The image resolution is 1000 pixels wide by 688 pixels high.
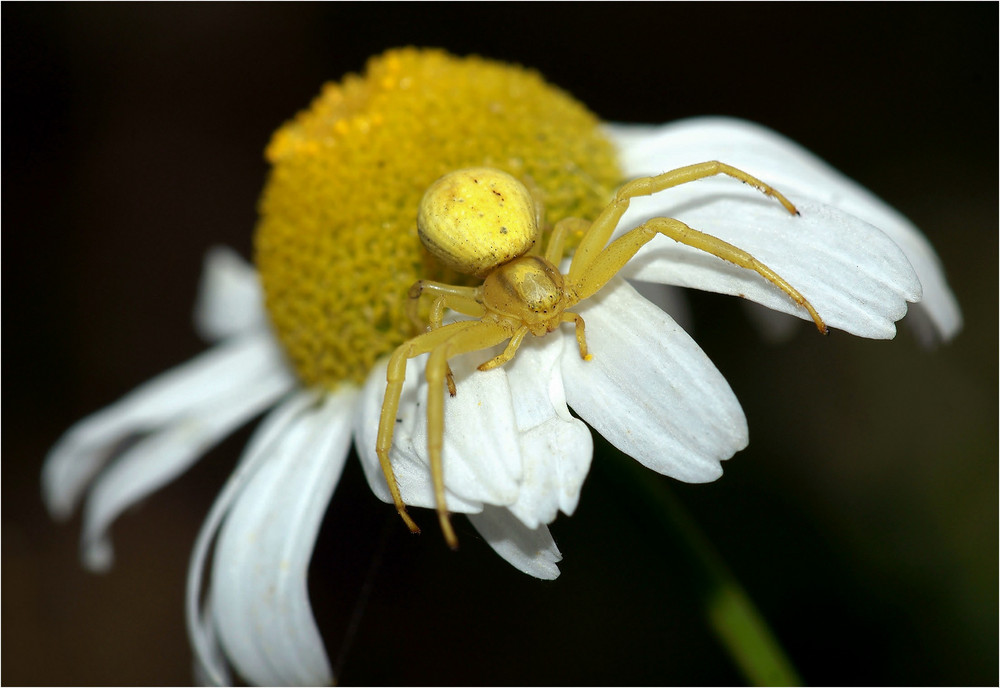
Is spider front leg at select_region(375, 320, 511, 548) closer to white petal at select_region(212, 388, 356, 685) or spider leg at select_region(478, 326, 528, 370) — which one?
spider leg at select_region(478, 326, 528, 370)

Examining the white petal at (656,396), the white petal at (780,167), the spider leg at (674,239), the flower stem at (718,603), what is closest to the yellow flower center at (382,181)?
the white petal at (780,167)

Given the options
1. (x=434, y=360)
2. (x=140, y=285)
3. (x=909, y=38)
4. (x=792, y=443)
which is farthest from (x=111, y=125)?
(x=909, y=38)

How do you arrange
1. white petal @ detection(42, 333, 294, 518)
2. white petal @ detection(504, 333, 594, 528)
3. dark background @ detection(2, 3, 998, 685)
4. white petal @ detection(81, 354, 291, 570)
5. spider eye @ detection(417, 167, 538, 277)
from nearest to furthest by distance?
white petal @ detection(504, 333, 594, 528), spider eye @ detection(417, 167, 538, 277), white petal @ detection(81, 354, 291, 570), white petal @ detection(42, 333, 294, 518), dark background @ detection(2, 3, 998, 685)

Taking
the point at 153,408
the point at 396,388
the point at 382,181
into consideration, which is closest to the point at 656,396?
the point at 396,388

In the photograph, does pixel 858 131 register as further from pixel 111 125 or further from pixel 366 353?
pixel 111 125

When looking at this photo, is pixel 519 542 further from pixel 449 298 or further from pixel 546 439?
pixel 449 298

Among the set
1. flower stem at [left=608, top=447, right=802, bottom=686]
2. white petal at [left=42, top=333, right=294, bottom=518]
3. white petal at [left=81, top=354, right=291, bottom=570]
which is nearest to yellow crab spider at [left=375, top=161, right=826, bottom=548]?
flower stem at [left=608, top=447, right=802, bottom=686]
